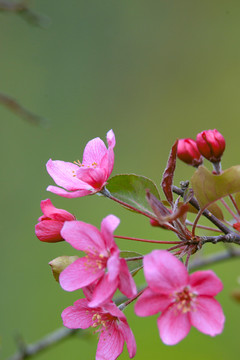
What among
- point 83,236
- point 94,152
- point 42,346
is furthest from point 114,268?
point 42,346

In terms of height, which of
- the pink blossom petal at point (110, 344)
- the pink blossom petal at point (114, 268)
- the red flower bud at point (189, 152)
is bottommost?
the pink blossom petal at point (110, 344)

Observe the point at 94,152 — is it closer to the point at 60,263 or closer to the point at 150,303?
the point at 60,263

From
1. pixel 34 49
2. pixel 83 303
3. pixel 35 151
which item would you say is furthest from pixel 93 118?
pixel 83 303

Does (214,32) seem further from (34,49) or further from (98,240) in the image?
(98,240)

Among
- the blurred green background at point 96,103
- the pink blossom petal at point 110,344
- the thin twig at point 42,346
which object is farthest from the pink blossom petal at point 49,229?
the blurred green background at point 96,103

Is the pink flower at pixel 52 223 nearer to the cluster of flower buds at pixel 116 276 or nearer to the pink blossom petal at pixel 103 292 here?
the cluster of flower buds at pixel 116 276

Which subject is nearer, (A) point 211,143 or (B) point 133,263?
(B) point 133,263

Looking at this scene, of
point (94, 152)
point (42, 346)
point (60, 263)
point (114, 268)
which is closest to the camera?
point (114, 268)
